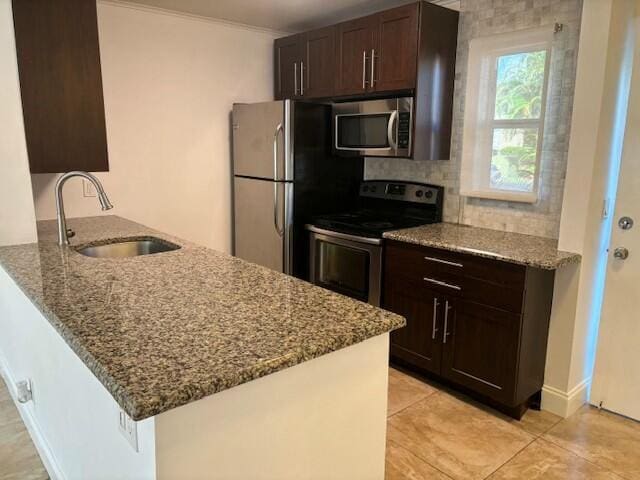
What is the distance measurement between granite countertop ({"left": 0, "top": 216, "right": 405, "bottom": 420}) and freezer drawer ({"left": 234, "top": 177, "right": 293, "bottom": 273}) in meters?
1.36

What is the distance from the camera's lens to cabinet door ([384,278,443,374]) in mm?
2746

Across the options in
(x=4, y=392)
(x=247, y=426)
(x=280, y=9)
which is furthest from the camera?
(x=280, y=9)

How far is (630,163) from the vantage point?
2.38m

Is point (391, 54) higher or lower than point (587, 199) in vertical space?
higher

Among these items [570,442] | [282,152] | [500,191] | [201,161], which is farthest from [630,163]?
[201,161]

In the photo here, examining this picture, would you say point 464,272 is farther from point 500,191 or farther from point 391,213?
point 391,213

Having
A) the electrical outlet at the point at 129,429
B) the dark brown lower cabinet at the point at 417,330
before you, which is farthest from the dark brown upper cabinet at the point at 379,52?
the electrical outlet at the point at 129,429

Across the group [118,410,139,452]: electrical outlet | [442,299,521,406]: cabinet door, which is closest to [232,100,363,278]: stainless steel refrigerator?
[442,299,521,406]: cabinet door

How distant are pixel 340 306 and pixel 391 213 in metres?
2.17

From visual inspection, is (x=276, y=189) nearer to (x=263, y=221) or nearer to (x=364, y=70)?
(x=263, y=221)

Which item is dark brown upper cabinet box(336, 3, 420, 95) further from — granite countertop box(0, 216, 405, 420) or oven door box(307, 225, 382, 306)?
granite countertop box(0, 216, 405, 420)

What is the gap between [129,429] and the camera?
1.14 m

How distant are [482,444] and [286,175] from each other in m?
2.05

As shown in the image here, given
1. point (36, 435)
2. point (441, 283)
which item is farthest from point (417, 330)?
point (36, 435)
